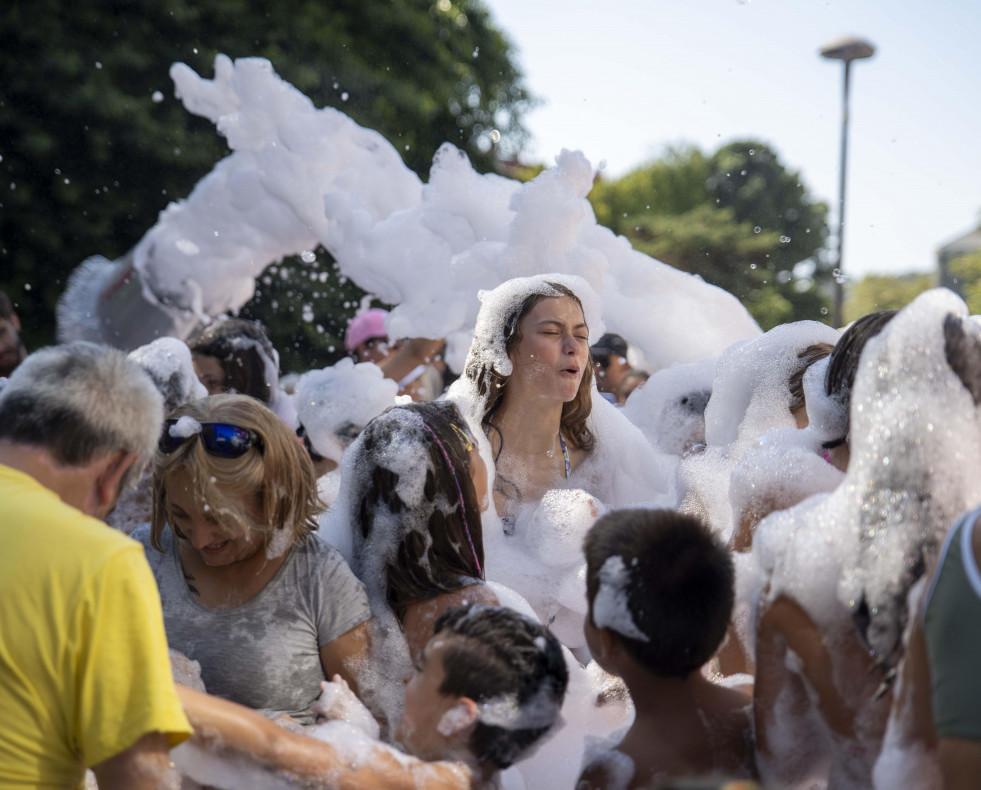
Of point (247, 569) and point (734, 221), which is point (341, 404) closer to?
point (247, 569)

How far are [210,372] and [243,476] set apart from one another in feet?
6.11

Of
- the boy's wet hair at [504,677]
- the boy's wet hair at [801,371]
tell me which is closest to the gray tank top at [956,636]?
the boy's wet hair at [504,677]

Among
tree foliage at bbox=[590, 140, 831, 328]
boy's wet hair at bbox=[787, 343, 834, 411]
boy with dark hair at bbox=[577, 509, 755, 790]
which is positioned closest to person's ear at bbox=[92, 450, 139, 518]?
boy with dark hair at bbox=[577, 509, 755, 790]

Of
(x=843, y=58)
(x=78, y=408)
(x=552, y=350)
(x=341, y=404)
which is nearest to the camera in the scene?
(x=78, y=408)

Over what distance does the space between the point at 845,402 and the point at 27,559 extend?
1901 mm

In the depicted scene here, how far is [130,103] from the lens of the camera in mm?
9148

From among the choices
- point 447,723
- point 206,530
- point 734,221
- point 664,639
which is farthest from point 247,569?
point 734,221

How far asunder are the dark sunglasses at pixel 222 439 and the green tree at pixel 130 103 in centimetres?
784

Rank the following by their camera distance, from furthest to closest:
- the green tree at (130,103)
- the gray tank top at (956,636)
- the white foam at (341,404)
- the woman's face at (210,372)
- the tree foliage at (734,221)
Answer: the tree foliage at (734,221)
the green tree at (130,103)
the white foam at (341,404)
the woman's face at (210,372)
the gray tank top at (956,636)

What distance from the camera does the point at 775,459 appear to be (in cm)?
236

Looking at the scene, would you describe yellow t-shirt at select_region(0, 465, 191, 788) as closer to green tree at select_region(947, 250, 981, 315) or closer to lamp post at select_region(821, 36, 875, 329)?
lamp post at select_region(821, 36, 875, 329)

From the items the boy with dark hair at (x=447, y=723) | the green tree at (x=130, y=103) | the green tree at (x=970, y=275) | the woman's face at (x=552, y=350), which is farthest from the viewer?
the green tree at (x=970, y=275)

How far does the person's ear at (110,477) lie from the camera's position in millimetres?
1626

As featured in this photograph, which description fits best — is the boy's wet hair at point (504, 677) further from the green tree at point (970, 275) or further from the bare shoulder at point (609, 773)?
the green tree at point (970, 275)
